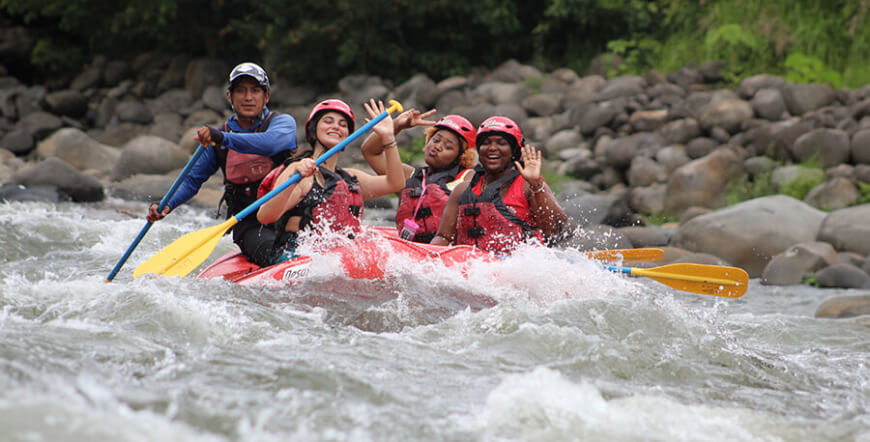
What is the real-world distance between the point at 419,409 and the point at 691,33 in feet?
49.3

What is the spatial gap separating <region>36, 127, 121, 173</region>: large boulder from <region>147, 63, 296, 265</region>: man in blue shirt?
33.9 feet

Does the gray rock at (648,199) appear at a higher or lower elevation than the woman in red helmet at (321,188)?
lower

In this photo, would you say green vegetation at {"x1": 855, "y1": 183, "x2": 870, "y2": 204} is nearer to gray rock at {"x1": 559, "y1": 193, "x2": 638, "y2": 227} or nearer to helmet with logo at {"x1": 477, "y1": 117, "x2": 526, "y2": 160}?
gray rock at {"x1": 559, "y1": 193, "x2": 638, "y2": 227}

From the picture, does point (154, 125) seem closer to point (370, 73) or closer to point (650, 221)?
point (370, 73)

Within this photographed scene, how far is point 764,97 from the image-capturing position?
503 inches

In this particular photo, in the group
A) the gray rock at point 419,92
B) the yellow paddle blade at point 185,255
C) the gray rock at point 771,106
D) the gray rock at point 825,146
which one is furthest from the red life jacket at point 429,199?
the gray rock at point 419,92

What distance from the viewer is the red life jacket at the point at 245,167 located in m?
5.50

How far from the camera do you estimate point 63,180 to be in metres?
11.5

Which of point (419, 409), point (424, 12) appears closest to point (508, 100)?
point (424, 12)

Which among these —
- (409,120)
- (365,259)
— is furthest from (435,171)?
(365,259)

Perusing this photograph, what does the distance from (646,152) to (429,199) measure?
7.63 m

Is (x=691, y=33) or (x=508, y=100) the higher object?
(x=691, y=33)

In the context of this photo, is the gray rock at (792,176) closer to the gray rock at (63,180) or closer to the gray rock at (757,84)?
the gray rock at (757,84)

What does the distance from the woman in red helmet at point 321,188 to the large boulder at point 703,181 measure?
6580 mm
